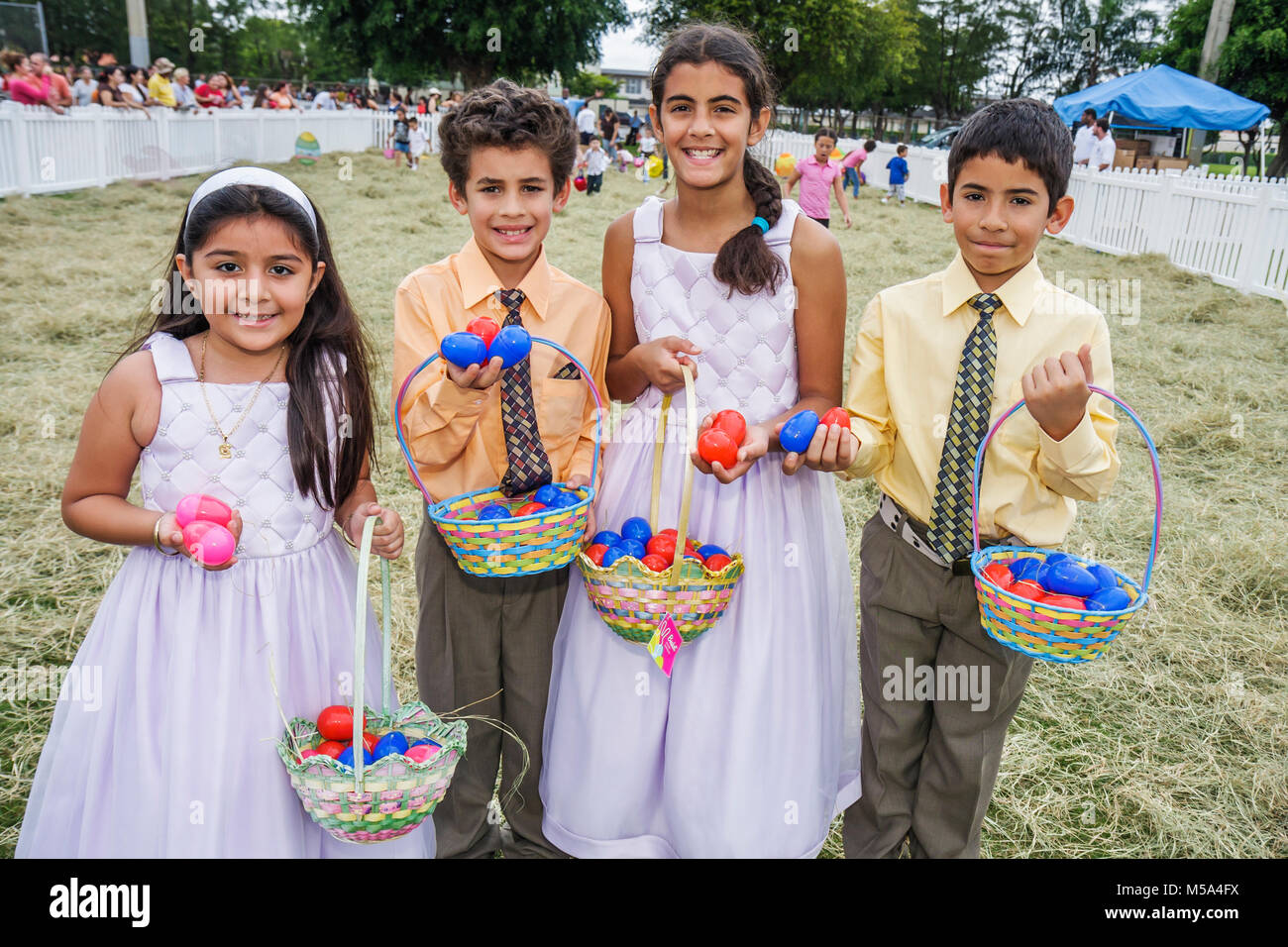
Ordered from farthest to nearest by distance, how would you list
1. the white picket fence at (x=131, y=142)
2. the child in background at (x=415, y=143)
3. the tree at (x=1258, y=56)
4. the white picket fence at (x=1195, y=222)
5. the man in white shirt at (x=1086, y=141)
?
the tree at (x=1258, y=56) < the child in background at (x=415, y=143) < the man in white shirt at (x=1086, y=141) < the white picket fence at (x=131, y=142) < the white picket fence at (x=1195, y=222)

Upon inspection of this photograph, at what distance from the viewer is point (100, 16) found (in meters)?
41.4

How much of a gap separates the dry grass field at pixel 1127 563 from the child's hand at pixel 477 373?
1.57 meters

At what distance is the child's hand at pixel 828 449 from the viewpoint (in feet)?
6.70

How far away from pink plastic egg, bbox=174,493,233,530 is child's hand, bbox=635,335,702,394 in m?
1.02

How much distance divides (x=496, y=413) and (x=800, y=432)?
0.76 meters

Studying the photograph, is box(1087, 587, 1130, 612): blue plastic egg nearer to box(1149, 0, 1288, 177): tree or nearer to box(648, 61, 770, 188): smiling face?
box(648, 61, 770, 188): smiling face

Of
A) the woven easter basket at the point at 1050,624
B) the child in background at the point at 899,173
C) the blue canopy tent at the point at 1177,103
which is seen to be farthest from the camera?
the blue canopy tent at the point at 1177,103

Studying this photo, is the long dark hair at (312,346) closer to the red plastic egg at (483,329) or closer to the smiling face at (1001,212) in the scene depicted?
the red plastic egg at (483,329)

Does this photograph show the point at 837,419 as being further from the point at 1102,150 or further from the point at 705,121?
the point at 1102,150

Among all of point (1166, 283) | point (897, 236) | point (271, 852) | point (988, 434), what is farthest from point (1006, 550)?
point (897, 236)

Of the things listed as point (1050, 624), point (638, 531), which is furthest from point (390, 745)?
point (1050, 624)

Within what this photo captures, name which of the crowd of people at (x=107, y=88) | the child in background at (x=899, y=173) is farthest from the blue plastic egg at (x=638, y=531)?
the child in background at (x=899, y=173)

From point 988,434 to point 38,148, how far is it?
47.9ft

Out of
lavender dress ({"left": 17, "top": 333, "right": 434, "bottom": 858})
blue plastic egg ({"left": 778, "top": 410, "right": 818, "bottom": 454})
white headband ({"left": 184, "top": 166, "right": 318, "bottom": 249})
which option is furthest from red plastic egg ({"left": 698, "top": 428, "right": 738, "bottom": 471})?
white headband ({"left": 184, "top": 166, "right": 318, "bottom": 249})
